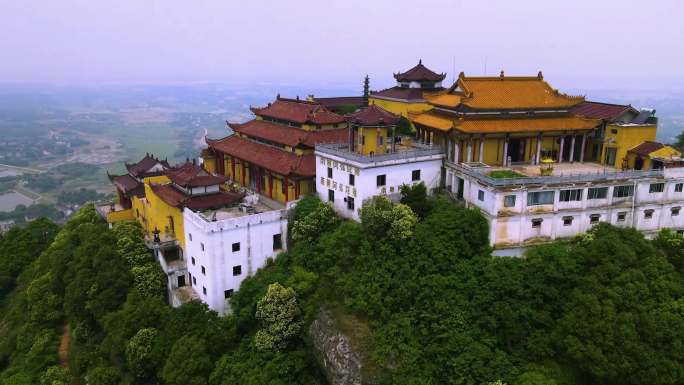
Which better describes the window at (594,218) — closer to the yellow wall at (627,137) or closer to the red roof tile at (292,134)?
the yellow wall at (627,137)

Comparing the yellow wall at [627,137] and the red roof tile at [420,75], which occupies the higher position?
the red roof tile at [420,75]

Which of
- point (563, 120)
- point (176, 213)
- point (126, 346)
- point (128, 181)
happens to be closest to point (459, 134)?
point (563, 120)

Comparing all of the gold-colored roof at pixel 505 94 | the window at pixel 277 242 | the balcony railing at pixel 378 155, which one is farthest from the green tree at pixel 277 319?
the gold-colored roof at pixel 505 94

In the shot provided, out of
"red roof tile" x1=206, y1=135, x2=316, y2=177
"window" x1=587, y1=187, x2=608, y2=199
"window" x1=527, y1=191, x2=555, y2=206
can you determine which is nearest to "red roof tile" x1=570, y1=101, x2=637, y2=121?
"window" x1=587, y1=187, x2=608, y2=199

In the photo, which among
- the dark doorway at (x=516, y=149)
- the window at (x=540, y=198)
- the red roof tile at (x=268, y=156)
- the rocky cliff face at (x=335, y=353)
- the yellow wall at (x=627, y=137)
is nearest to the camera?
the rocky cliff face at (x=335, y=353)

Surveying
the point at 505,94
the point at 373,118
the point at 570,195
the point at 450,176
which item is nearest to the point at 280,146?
the point at 373,118

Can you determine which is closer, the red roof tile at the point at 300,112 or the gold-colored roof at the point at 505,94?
the gold-colored roof at the point at 505,94
